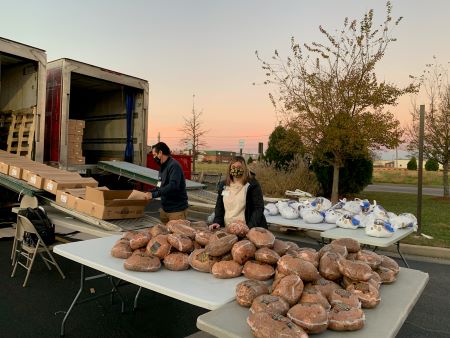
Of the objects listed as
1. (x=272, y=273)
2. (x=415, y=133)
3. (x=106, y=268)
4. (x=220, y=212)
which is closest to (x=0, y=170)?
(x=220, y=212)

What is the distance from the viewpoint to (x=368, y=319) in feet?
6.38

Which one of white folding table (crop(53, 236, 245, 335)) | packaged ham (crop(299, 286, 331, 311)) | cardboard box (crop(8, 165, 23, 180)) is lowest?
white folding table (crop(53, 236, 245, 335))

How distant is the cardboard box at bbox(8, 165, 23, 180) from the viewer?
21.8ft

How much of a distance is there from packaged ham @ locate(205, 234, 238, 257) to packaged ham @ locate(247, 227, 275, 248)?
0.36 ft

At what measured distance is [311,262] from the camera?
2.30 meters

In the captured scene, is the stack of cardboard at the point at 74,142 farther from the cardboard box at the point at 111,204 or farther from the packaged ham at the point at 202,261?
the packaged ham at the point at 202,261

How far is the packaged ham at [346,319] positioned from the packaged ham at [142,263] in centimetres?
124

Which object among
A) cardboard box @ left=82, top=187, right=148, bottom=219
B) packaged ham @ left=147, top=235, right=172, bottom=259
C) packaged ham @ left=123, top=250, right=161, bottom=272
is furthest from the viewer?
cardboard box @ left=82, top=187, right=148, bottom=219

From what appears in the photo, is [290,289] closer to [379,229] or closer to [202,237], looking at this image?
[202,237]

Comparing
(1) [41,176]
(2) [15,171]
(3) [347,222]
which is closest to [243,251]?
(3) [347,222]

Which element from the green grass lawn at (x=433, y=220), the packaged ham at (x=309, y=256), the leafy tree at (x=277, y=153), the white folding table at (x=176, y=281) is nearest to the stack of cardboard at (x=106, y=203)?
the white folding table at (x=176, y=281)

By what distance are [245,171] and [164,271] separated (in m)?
1.65

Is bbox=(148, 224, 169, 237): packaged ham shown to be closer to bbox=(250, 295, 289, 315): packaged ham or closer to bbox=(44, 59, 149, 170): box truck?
bbox=(250, 295, 289, 315): packaged ham

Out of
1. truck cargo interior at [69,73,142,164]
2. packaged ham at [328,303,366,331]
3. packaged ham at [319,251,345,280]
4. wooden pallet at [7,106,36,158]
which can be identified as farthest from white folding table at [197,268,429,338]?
truck cargo interior at [69,73,142,164]
